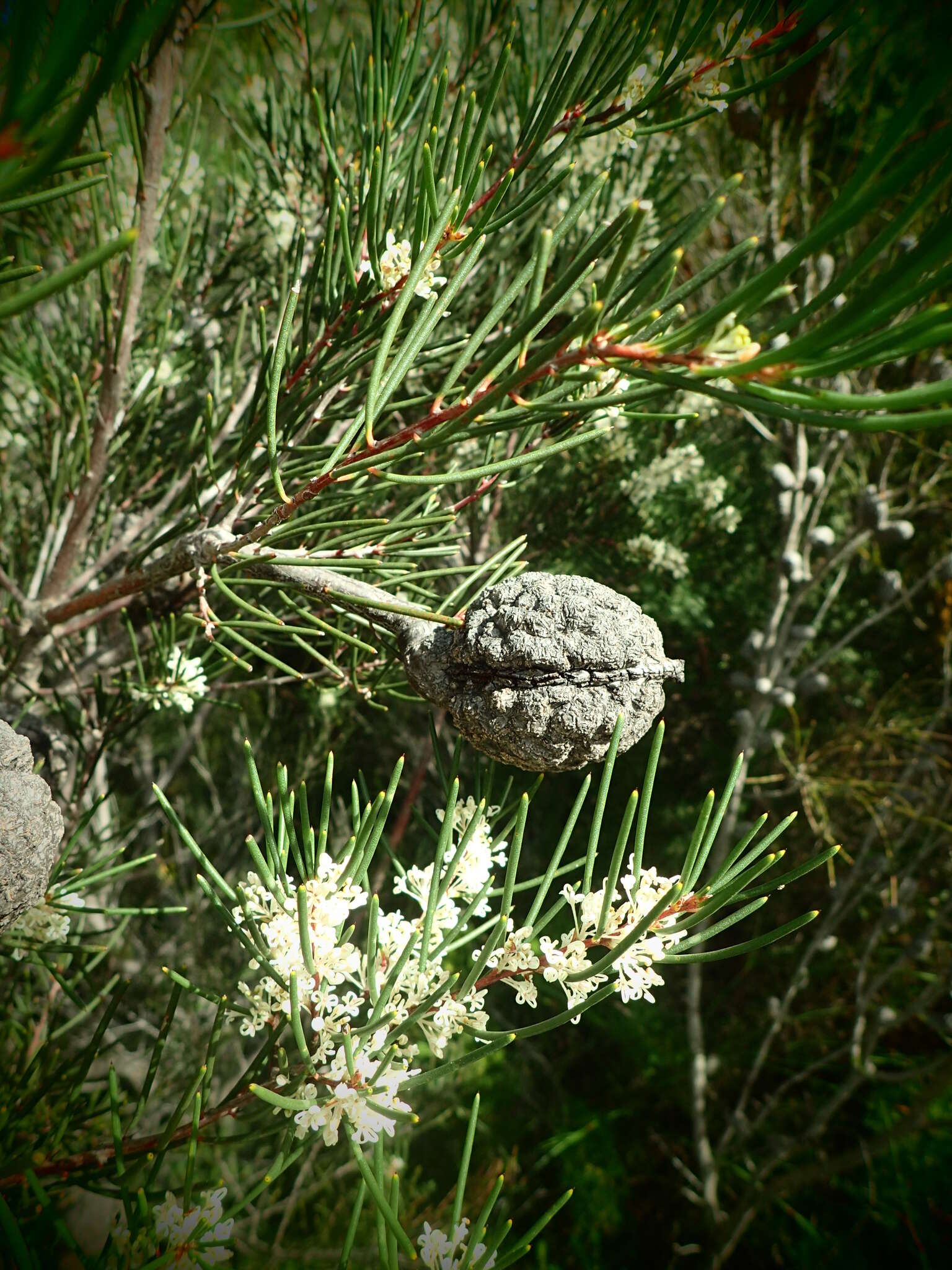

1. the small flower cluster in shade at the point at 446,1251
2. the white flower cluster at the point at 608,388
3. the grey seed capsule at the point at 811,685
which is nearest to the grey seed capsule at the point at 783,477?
the grey seed capsule at the point at 811,685

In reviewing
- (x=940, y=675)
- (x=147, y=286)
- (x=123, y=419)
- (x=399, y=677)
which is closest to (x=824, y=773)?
(x=940, y=675)

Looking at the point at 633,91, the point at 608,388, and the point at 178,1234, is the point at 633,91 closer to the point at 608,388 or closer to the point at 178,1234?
the point at 608,388

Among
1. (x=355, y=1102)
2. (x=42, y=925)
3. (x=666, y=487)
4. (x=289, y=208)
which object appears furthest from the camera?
(x=666, y=487)

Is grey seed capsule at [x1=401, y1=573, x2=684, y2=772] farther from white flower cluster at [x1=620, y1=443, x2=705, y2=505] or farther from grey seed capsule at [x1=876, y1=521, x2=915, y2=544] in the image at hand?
grey seed capsule at [x1=876, y1=521, x2=915, y2=544]

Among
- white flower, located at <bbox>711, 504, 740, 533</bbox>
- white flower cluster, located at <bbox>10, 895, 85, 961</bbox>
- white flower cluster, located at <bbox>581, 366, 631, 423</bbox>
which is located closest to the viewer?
white flower cluster, located at <bbox>581, 366, 631, 423</bbox>

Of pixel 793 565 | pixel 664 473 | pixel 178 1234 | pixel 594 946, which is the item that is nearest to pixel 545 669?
pixel 594 946

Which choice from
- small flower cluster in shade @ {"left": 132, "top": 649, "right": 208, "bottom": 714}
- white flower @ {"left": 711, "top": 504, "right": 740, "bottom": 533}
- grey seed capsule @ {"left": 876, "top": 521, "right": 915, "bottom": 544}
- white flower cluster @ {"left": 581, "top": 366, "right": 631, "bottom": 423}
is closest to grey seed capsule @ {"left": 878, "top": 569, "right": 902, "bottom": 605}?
grey seed capsule @ {"left": 876, "top": 521, "right": 915, "bottom": 544}

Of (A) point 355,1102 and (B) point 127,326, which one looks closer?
(A) point 355,1102

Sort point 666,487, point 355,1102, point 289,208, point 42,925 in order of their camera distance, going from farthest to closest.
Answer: point 666,487, point 289,208, point 42,925, point 355,1102
